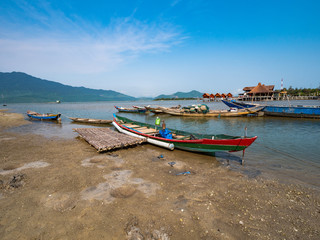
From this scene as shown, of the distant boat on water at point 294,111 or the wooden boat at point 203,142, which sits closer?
the wooden boat at point 203,142

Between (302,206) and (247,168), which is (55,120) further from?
(302,206)

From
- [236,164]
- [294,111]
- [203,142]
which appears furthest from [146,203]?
[294,111]

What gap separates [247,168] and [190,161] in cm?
377

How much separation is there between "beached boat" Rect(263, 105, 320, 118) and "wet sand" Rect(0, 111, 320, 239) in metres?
32.8

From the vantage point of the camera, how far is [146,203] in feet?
19.7

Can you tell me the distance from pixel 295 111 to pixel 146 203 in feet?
132

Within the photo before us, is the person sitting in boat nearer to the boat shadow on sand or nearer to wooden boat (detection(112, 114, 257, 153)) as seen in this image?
wooden boat (detection(112, 114, 257, 153))

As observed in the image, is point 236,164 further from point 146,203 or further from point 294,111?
point 294,111

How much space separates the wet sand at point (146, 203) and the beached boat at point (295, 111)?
32848 mm

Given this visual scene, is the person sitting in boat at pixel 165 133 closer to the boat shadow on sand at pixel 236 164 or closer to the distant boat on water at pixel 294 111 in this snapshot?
the boat shadow on sand at pixel 236 164

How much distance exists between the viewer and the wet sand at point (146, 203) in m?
4.74

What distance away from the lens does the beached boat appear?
29.5 meters

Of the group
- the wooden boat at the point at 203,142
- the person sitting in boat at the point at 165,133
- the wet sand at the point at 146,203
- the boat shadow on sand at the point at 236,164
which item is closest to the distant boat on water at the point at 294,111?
the boat shadow on sand at the point at 236,164

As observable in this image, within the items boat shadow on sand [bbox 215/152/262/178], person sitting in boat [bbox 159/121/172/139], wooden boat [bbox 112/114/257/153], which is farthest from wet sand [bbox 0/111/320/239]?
person sitting in boat [bbox 159/121/172/139]
